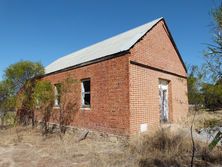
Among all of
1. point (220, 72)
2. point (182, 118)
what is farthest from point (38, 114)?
point (220, 72)

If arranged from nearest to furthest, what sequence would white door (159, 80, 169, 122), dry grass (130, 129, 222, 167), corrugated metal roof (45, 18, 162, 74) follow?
dry grass (130, 129, 222, 167) < corrugated metal roof (45, 18, 162, 74) < white door (159, 80, 169, 122)

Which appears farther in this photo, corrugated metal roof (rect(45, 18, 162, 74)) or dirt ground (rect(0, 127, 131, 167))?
corrugated metal roof (rect(45, 18, 162, 74))

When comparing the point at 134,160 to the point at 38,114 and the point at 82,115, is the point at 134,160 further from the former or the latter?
the point at 38,114

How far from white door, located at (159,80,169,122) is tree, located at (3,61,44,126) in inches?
326

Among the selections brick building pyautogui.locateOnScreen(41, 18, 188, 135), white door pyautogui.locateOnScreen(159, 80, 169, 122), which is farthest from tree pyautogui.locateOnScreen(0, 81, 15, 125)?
white door pyautogui.locateOnScreen(159, 80, 169, 122)

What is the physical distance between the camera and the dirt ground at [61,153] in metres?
6.61

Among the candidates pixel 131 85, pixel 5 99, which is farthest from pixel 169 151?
pixel 5 99

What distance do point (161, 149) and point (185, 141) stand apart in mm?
1051

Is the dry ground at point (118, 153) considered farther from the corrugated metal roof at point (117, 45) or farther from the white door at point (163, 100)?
the corrugated metal roof at point (117, 45)

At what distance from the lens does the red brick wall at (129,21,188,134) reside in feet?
30.6

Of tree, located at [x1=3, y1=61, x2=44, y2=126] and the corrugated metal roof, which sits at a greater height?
the corrugated metal roof

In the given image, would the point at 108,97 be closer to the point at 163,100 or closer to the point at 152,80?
the point at 152,80

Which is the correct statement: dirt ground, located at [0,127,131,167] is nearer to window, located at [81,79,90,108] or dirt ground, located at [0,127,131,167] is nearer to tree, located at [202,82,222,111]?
window, located at [81,79,90,108]

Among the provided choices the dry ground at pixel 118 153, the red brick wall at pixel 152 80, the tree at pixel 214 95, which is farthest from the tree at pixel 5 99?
the tree at pixel 214 95
